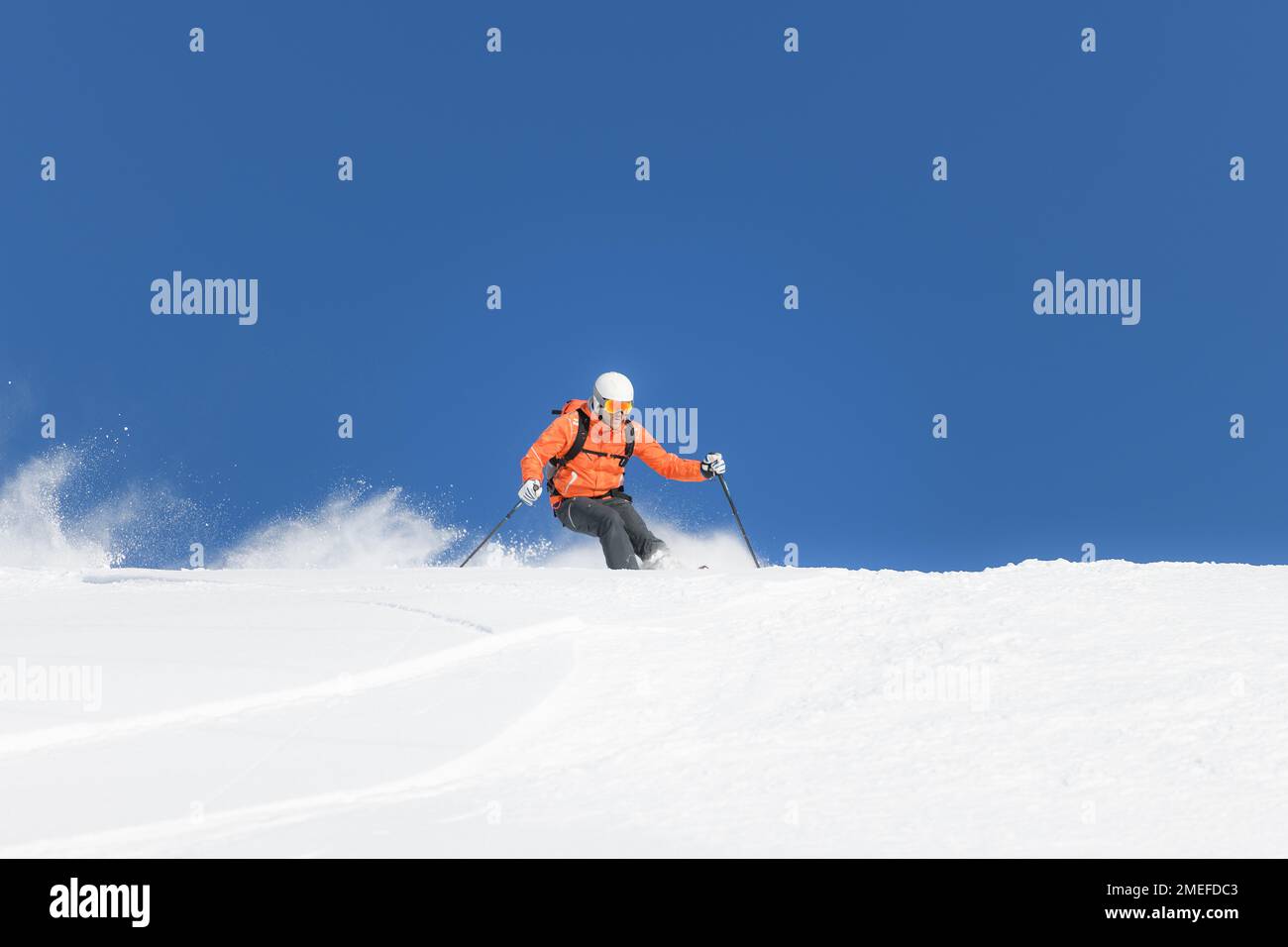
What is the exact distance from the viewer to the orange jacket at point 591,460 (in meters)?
13.8

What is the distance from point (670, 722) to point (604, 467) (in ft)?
24.4

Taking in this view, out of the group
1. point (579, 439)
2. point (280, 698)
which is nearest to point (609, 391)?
point (579, 439)

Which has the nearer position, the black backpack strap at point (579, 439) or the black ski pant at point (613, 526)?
the black ski pant at point (613, 526)

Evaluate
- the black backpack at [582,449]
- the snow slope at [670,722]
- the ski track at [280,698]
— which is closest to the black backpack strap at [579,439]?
the black backpack at [582,449]

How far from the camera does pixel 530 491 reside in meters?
13.4

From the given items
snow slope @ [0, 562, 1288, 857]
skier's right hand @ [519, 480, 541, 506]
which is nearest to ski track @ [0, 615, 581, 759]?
snow slope @ [0, 562, 1288, 857]

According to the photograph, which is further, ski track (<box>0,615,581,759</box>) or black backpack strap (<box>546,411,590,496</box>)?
black backpack strap (<box>546,411,590,496</box>)

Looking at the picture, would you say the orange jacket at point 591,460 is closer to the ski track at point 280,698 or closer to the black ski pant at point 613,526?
the black ski pant at point 613,526

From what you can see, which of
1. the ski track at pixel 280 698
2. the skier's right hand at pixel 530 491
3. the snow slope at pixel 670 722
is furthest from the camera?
the skier's right hand at pixel 530 491

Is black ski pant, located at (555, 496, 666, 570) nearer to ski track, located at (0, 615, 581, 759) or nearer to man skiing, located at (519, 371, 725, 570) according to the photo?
man skiing, located at (519, 371, 725, 570)

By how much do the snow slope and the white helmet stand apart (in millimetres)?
4200

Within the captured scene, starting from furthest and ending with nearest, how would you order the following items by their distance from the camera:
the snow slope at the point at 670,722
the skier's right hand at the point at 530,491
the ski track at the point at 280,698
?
the skier's right hand at the point at 530,491, the ski track at the point at 280,698, the snow slope at the point at 670,722

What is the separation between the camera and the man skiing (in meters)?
13.8
